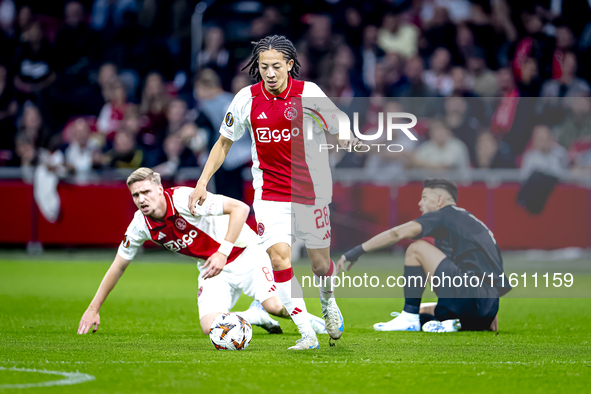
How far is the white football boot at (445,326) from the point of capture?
19.8ft

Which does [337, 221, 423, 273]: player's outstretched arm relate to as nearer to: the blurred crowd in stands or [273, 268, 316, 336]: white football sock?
[273, 268, 316, 336]: white football sock

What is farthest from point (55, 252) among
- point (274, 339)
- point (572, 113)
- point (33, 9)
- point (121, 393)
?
point (121, 393)

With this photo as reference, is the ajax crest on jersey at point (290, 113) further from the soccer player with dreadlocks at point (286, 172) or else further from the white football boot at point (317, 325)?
the white football boot at point (317, 325)

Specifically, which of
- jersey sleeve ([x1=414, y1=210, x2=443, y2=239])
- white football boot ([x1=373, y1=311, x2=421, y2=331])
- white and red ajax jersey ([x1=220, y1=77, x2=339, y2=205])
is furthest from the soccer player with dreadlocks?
jersey sleeve ([x1=414, y1=210, x2=443, y2=239])

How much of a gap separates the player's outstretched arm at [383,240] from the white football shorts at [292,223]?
84 cm

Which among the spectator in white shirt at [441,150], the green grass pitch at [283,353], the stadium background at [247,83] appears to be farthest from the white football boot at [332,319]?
the spectator in white shirt at [441,150]

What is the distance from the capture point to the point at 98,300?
18.6ft

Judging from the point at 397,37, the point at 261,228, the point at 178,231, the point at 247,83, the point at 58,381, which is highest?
the point at 397,37

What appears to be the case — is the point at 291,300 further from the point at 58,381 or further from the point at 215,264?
the point at 58,381

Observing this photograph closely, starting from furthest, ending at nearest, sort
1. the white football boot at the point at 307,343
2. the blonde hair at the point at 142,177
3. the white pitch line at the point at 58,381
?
the blonde hair at the point at 142,177 < the white football boot at the point at 307,343 < the white pitch line at the point at 58,381

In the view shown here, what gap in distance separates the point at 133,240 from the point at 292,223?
1.38 metres

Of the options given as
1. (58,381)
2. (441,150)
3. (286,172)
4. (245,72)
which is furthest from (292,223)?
(245,72)

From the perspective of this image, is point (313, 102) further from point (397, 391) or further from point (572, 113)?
point (572, 113)

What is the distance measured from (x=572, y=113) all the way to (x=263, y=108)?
6.92 m
